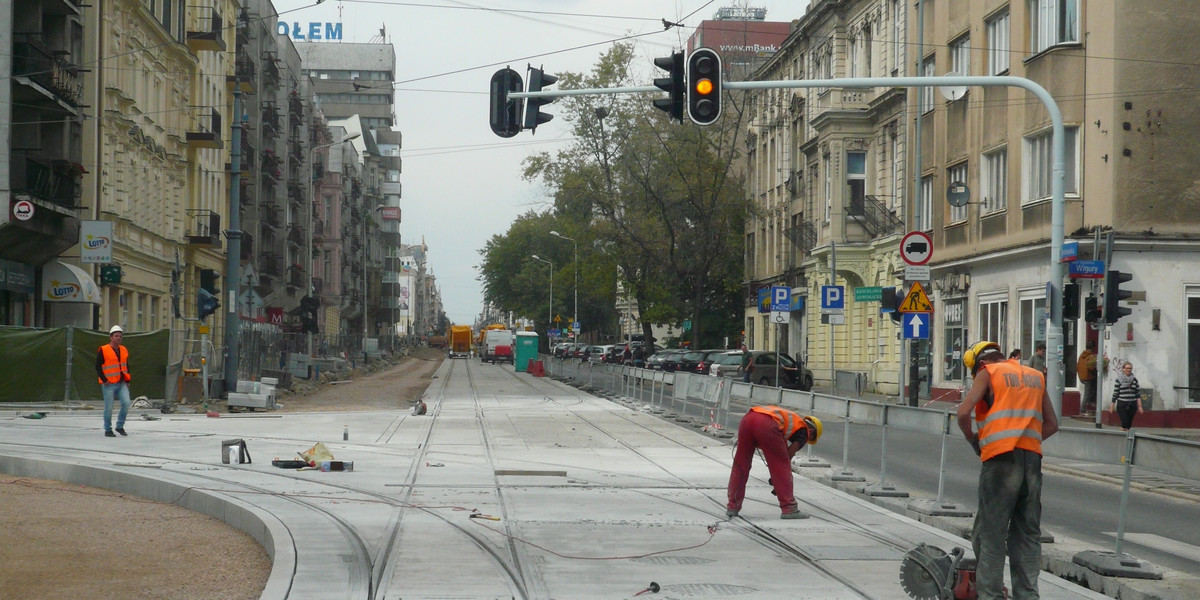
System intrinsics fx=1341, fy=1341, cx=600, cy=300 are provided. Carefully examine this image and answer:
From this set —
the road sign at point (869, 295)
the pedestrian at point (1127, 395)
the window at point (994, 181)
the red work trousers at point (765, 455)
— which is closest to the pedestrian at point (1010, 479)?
the red work trousers at point (765, 455)

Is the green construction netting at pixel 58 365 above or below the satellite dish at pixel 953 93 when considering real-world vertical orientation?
below

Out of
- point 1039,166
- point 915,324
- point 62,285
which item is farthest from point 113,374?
point 1039,166

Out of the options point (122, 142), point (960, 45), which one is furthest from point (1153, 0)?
point (122, 142)

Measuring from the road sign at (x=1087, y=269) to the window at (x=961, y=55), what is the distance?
35.8ft

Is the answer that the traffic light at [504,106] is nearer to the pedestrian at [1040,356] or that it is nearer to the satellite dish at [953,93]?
the pedestrian at [1040,356]

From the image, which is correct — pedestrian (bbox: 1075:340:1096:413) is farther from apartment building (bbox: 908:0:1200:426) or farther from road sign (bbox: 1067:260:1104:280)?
road sign (bbox: 1067:260:1104:280)

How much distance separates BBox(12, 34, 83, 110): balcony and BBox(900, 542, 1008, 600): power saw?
96.1ft

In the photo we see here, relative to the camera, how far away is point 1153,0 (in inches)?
1125

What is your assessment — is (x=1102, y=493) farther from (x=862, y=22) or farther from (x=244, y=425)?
(x=862, y=22)

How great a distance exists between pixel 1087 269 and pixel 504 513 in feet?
57.2

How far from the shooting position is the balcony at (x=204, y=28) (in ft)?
157

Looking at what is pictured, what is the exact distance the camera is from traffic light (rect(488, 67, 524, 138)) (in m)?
18.5

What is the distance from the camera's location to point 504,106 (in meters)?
18.5

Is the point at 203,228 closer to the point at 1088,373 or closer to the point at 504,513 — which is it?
the point at 1088,373
